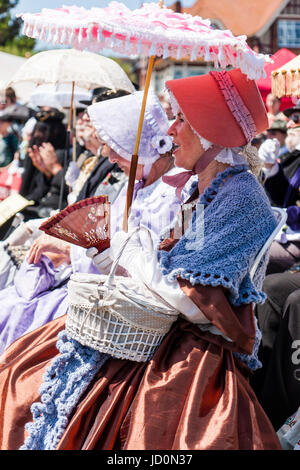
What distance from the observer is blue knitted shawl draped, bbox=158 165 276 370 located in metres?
2.24

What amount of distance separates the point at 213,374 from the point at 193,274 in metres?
0.38

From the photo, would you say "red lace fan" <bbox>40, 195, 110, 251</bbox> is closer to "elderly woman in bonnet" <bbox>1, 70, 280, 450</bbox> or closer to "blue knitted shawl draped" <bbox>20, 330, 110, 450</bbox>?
"elderly woman in bonnet" <bbox>1, 70, 280, 450</bbox>

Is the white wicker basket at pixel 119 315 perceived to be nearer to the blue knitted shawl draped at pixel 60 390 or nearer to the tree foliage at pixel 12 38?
the blue knitted shawl draped at pixel 60 390

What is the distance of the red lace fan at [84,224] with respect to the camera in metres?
2.45

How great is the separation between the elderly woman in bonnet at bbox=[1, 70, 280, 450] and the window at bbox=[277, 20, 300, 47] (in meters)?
26.4

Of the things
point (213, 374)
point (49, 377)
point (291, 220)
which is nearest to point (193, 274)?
point (213, 374)

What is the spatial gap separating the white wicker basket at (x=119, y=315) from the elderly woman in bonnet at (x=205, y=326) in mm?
47

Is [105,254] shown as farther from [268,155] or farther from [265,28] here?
[265,28]

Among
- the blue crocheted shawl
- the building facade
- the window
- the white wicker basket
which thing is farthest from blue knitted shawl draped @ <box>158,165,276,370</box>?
the window

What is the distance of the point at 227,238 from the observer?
7.47ft

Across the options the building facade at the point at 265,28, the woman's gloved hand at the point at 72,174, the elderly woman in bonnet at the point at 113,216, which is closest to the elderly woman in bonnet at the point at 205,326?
the elderly woman in bonnet at the point at 113,216

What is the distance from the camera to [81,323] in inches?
91.2

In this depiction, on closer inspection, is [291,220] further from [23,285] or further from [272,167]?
[23,285]

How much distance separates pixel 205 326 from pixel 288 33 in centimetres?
2757
